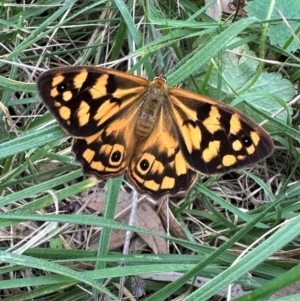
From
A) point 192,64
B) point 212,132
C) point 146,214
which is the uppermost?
point 192,64

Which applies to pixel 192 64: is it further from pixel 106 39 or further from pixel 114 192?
pixel 106 39

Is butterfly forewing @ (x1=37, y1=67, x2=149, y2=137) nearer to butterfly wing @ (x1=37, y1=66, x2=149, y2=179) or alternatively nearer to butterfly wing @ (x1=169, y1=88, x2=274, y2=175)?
butterfly wing @ (x1=37, y1=66, x2=149, y2=179)

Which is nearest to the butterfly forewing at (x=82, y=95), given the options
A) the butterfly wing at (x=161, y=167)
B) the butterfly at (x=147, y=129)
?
the butterfly at (x=147, y=129)

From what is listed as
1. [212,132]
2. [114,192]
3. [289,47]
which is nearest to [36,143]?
[114,192]

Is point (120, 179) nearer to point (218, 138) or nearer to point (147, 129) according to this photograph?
point (147, 129)

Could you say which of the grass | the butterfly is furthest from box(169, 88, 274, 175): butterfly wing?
the grass

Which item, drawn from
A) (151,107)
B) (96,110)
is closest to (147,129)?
(151,107)
